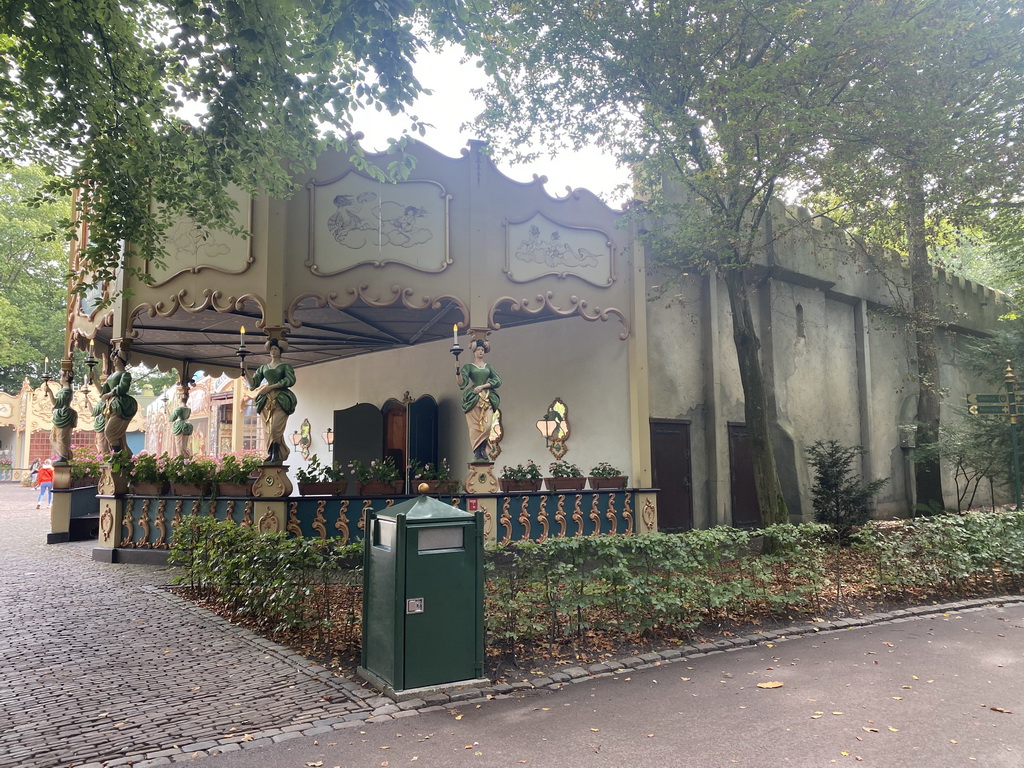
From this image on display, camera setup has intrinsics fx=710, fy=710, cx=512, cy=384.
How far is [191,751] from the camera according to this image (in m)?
4.04

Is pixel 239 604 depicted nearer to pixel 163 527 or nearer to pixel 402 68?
pixel 163 527

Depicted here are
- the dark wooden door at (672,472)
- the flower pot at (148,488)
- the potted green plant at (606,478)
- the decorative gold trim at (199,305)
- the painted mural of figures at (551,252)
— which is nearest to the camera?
the decorative gold trim at (199,305)

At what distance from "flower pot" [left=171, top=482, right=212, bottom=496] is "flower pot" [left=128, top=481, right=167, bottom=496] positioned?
25 centimetres

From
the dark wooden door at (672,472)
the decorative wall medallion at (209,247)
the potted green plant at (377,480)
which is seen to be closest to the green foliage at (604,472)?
the dark wooden door at (672,472)

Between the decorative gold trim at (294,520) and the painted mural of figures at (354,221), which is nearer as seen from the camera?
the decorative gold trim at (294,520)

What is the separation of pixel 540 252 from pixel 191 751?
8.29m

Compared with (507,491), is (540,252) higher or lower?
higher

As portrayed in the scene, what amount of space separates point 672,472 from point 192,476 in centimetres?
780

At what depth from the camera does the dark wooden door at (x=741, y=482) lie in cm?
1315

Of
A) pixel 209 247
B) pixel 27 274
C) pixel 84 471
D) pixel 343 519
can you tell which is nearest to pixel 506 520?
pixel 343 519

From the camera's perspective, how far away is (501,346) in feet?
47.0

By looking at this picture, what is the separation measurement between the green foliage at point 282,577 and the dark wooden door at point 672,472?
6.83m

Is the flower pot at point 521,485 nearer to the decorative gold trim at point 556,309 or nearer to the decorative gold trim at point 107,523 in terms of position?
the decorative gold trim at point 556,309

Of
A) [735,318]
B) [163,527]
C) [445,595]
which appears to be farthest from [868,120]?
[163,527]
